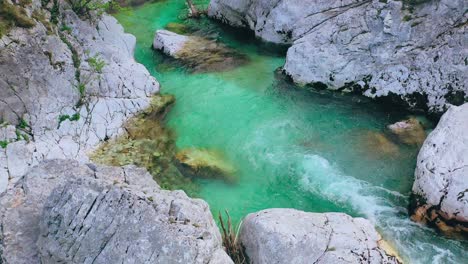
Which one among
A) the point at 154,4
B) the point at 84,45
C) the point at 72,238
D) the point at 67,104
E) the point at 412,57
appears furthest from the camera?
the point at 154,4

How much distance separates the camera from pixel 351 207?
11.9 m

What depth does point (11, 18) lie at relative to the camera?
14.1 meters

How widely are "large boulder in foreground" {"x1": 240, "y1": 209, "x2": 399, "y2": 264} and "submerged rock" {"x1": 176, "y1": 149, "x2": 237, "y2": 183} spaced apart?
3.61 metres

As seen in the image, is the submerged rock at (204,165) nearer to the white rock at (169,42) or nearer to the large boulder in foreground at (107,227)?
the large boulder in foreground at (107,227)

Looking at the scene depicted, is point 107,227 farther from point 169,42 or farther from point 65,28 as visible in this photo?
point 169,42

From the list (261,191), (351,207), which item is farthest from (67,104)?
(351,207)

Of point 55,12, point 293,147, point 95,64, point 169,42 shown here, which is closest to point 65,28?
point 55,12

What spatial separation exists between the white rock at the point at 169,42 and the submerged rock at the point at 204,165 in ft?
26.4

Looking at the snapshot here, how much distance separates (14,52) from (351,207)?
451 inches

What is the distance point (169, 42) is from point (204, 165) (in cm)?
965

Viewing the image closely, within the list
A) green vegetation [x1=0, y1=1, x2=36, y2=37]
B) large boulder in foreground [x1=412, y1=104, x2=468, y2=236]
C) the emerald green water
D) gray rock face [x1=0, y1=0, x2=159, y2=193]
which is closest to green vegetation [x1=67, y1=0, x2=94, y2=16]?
gray rock face [x1=0, y1=0, x2=159, y2=193]

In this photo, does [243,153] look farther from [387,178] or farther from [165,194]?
[165,194]

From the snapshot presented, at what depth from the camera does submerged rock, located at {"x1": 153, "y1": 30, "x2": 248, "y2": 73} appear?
19.8 meters

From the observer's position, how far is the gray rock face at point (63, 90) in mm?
13305
